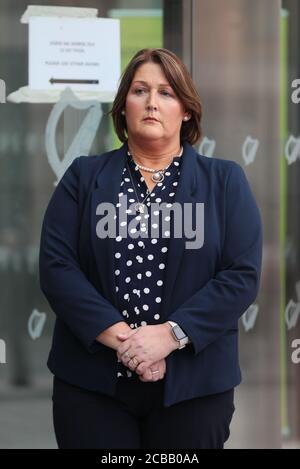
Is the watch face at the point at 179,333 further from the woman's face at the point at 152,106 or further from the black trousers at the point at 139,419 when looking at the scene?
the woman's face at the point at 152,106

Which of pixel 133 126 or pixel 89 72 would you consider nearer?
pixel 133 126

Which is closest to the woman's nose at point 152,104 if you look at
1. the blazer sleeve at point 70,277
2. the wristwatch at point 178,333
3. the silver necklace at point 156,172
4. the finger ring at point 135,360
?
the silver necklace at point 156,172

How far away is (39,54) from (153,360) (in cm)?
189

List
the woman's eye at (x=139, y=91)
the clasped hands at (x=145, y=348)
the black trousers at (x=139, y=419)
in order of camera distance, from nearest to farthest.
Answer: the clasped hands at (x=145, y=348)
the black trousers at (x=139, y=419)
the woman's eye at (x=139, y=91)

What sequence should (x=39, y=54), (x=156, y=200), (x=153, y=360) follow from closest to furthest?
(x=153, y=360)
(x=156, y=200)
(x=39, y=54)

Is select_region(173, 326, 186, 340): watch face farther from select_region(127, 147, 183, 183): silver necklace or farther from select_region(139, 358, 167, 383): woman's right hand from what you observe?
select_region(127, 147, 183, 183): silver necklace

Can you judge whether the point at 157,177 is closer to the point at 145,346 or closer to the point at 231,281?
the point at 231,281

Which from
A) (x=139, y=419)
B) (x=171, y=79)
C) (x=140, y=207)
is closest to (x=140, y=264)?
(x=140, y=207)

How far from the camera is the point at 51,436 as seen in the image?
158 inches

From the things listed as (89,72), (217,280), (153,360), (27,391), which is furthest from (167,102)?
(27,391)

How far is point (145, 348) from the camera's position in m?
2.44

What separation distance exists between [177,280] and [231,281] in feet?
0.53

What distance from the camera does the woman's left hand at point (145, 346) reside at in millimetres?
2436

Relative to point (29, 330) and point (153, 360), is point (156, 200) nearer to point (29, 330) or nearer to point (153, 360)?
point (153, 360)
